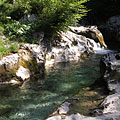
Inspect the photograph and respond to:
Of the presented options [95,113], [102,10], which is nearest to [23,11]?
[95,113]

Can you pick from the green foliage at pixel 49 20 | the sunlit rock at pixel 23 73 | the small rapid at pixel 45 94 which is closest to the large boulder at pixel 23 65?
the sunlit rock at pixel 23 73

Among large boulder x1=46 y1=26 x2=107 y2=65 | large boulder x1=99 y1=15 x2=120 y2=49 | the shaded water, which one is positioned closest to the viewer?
the shaded water

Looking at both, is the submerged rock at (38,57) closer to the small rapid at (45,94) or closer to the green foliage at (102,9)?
the small rapid at (45,94)

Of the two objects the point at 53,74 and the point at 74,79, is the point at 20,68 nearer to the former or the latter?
the point at 53,74

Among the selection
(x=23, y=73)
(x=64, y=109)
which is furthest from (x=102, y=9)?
(x=64, y=109)

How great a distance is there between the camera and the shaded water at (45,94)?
584 cm

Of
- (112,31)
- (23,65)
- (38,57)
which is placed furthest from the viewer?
(112,31)

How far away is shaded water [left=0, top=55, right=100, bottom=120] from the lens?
584 cm

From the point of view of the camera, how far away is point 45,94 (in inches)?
291

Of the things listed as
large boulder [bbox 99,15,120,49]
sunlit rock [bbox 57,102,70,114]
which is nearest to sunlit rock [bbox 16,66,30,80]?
sunlit rock [bbox 57,102,70,114]

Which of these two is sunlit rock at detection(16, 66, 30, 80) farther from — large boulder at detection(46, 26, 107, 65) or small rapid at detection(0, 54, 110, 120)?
large boulder at detection(46, 26, 107, 65)

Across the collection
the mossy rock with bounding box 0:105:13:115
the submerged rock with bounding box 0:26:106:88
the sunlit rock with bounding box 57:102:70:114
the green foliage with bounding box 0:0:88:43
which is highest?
the green foliage with bounding box 0:0:88:43

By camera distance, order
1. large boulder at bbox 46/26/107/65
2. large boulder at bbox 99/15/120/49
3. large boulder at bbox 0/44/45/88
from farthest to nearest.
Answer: large boulder at bbox 99/15/120/49, large boulder at bbox 46/26/107/65, large boulder at bbox 0/44/45/88

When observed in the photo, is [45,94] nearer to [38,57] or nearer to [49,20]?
[38,57]
